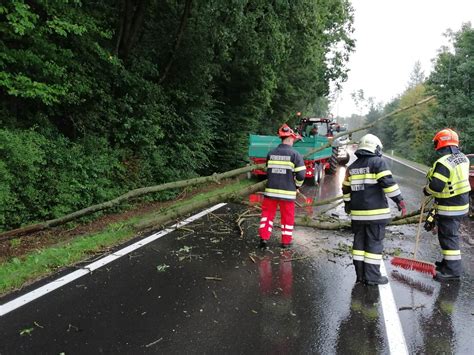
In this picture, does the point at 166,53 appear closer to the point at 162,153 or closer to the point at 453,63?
the point at 162,153

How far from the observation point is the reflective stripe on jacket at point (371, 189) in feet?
16.1

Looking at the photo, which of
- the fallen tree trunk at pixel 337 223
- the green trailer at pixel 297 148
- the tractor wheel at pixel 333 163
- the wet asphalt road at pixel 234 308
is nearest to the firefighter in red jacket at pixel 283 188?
the wet asphalt road at pixel 234 308

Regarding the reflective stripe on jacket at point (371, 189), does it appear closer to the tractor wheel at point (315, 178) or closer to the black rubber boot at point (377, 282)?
the black rubber boot at point (377, 282)

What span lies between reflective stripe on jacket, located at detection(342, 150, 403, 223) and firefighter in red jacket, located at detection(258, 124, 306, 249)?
140cm

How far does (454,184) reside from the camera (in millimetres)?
5242

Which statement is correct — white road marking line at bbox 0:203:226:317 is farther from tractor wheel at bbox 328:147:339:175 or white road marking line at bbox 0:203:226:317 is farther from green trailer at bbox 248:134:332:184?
tractor wheel at bbox 328:147:339:175

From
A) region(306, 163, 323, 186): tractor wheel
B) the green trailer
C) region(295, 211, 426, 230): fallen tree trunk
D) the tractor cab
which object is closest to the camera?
region(295, 211, 426, 230): fallen tree trunk

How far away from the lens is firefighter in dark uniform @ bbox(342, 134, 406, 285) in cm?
495


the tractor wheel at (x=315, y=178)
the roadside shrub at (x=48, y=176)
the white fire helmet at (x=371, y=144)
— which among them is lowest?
the tractor wheel at (x=315, y=178)

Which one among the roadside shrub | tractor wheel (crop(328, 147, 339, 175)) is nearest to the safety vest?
the roadside shrub

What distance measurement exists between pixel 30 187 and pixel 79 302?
346cm

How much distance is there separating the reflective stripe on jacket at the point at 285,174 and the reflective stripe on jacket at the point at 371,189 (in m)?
1.37

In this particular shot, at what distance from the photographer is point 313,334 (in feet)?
12.1

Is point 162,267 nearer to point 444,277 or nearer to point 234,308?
point 234,308
